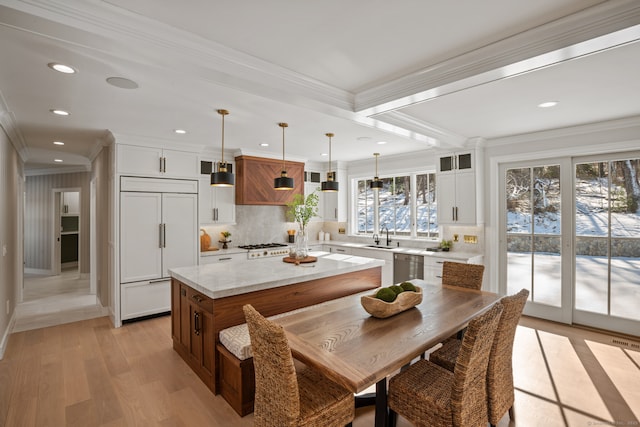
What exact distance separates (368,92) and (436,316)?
193 centimetres

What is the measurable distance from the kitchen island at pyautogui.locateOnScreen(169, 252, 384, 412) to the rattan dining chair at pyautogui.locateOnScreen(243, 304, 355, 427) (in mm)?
746

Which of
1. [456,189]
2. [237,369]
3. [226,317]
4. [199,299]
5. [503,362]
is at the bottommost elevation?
[237,369]

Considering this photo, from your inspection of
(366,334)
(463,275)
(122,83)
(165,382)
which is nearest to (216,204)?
(122,83)

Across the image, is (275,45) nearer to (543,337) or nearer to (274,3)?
(274,3)

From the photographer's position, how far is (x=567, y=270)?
422 cm

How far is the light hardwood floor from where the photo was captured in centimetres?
238

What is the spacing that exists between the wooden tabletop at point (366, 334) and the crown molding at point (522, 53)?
1.68 metres

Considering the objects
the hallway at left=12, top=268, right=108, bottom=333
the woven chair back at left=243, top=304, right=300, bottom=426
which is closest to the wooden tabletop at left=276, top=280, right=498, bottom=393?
the woven chair back at left=243, top=304, right=300, bottom=426

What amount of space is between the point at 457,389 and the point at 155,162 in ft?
14.7

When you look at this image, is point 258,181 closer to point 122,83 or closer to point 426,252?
point 426,252

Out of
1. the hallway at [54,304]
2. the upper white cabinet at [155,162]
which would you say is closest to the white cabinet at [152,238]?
the upper white cabinet at [155,162]

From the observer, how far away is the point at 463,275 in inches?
124

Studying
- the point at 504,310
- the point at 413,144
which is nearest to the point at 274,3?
the point at 504,310

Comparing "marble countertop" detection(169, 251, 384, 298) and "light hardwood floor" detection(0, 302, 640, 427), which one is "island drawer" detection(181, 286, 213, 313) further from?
"light hardwood floor" detection(0, 302, 640, 427)
